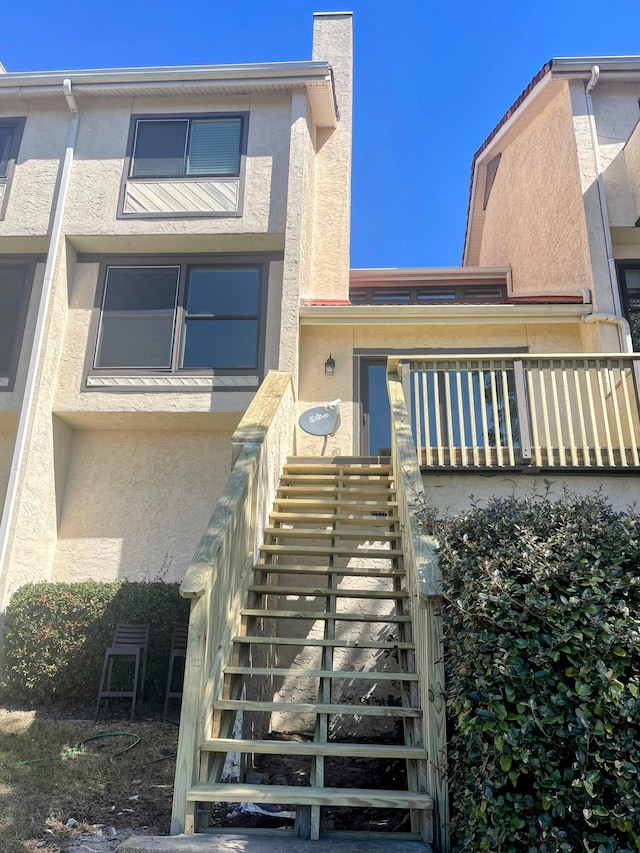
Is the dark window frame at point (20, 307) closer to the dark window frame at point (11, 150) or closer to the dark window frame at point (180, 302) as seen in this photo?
the dark window frame at point (11, 150)

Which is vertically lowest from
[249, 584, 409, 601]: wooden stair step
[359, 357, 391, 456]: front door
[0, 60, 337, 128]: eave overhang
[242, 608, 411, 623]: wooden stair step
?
[242, 608, 411, 623]: wooden stair step

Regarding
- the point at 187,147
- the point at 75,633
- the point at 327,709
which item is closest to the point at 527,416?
the point at 327,709

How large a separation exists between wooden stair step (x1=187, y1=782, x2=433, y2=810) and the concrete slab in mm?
155

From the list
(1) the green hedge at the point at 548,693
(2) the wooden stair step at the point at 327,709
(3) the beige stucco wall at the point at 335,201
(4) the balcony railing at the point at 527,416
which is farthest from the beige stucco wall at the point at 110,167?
(1) the green hedge at the point at 548,693

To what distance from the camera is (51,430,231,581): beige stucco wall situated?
786cm

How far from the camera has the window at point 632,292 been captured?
8.73 m

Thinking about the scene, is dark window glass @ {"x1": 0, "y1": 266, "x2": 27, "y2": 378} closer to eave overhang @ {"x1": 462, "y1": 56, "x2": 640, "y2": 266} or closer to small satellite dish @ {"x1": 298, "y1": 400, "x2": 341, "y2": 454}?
small satellite dish @ {"x1": 298, "y1": 400, "x2": 341, "y2": 454}

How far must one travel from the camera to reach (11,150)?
30.3ft

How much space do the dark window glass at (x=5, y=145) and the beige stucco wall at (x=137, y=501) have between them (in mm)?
4316

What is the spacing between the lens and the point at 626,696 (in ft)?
7.79

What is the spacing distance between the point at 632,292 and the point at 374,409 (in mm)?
4352

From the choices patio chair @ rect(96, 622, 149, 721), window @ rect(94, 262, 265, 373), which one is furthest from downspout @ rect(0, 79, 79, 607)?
patio chair @ rect(96, 622, 149, 721)

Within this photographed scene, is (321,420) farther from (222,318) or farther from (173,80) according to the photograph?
(173,80)

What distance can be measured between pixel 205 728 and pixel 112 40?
12.5m
